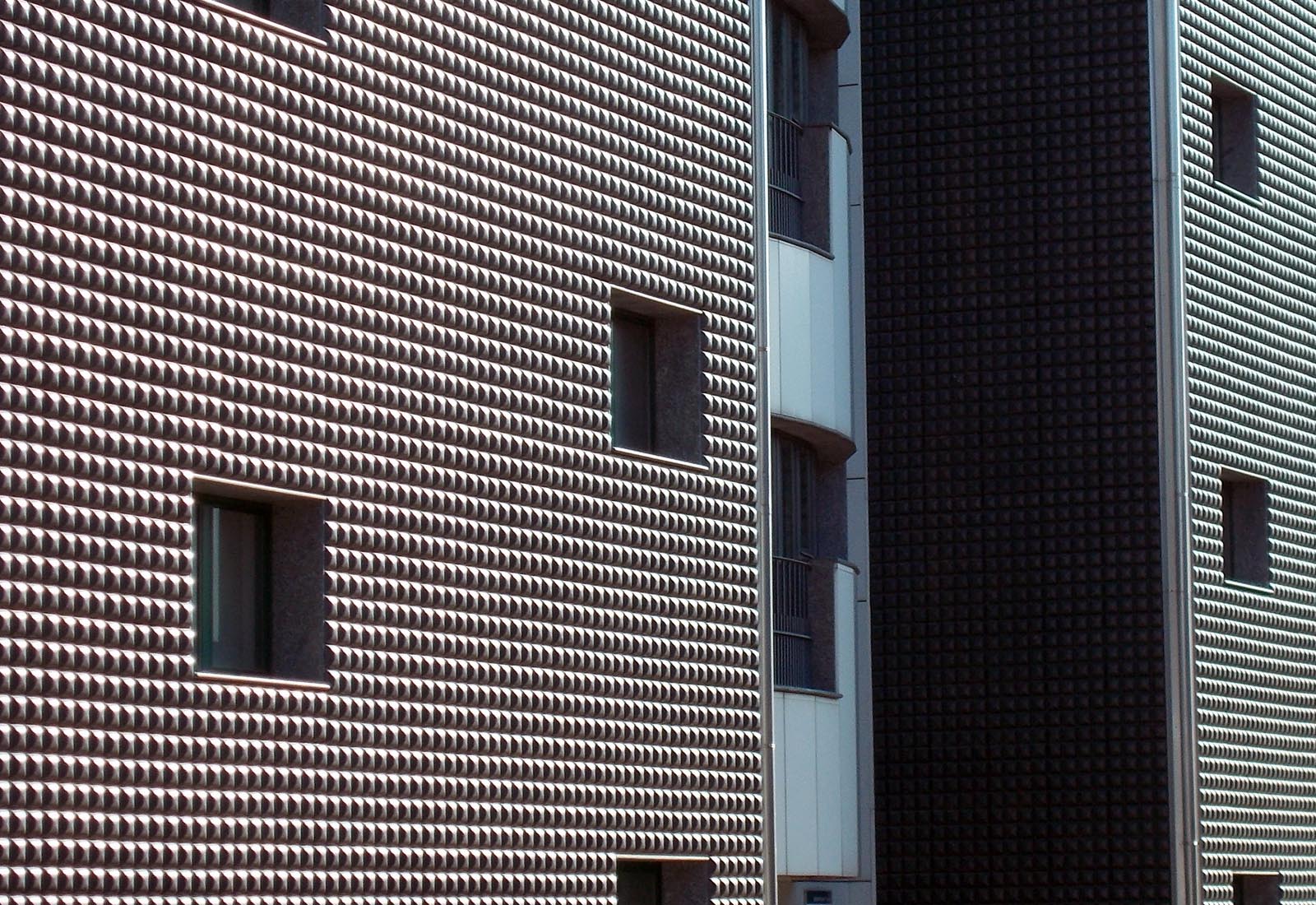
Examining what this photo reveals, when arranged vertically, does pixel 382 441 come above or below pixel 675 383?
below

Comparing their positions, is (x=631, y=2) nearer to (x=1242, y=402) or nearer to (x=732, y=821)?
(x=732, y=821)

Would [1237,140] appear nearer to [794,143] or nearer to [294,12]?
[794,143]

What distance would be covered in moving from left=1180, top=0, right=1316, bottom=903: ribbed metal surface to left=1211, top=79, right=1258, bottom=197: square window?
14cm

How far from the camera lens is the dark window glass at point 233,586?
16.4 metres

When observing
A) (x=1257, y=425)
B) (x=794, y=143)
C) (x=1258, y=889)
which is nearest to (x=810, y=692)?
(x=794, y=143)

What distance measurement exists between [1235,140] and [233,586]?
16792 millimetres

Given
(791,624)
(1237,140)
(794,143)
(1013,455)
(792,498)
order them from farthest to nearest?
(1237,140) < (1013,455) < (794,143) < (792,498) < (791,624)

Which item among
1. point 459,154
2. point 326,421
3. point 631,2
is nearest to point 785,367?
point 631,2

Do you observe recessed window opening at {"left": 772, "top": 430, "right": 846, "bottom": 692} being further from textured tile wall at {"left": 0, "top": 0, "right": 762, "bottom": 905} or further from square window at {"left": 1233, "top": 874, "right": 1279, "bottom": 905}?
square window at {"left": 1233, "top": 874, "right": 1279, "bottom": 905}

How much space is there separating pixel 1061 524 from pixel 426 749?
11.5 meters

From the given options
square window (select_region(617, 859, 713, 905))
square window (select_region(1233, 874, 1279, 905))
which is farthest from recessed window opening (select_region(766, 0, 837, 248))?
square window (select_region(1233, 874, 1279, 905))

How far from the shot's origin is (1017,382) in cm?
2786

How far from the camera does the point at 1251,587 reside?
27.9 metres

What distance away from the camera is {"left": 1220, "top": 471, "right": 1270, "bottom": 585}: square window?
28.5m
